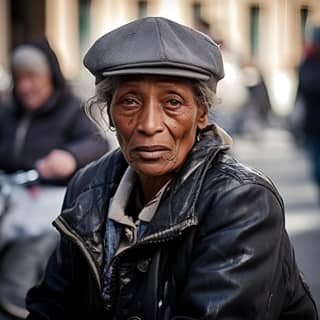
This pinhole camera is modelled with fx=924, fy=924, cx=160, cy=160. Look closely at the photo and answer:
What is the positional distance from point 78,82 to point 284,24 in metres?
11.6

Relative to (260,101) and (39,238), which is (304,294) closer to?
(39,238)

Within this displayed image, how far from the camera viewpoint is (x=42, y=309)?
240cm

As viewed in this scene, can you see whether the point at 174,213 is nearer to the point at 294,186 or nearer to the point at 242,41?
the point at 294,186

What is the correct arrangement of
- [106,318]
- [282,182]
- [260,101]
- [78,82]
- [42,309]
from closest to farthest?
1. [106,318]
2. [42,309]
3. [282,182]
4. [260,101]
5. [78,82]

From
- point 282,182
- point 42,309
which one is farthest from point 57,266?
point 282,182

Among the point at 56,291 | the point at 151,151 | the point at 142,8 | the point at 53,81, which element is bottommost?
the point at 142,8

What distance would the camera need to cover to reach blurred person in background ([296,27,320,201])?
8109mm

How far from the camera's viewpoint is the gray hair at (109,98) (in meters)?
2.17

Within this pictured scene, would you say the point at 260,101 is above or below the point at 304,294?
below

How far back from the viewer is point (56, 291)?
2.42 metres

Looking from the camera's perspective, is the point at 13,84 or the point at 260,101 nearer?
the point at 13,84

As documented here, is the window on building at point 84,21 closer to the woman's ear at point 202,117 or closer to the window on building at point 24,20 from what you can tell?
the window on building at point 24,20

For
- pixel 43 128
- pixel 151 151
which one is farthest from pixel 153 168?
pixel 43 128

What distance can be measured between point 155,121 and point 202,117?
165 mm
